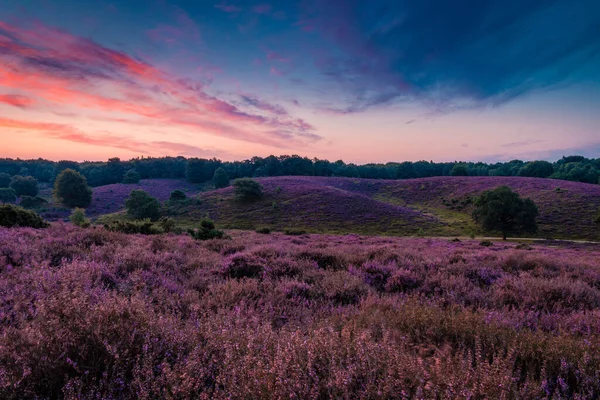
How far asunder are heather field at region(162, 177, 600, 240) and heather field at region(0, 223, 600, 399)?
39.7m

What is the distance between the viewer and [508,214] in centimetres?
4278

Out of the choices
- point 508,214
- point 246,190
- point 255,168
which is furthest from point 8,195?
point 508,214

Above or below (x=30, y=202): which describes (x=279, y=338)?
above

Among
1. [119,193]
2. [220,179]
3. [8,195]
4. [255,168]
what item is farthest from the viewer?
[255,168]

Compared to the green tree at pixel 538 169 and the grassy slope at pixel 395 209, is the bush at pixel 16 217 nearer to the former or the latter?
the grassy slope at pixel 395 209

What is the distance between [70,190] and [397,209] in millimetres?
73480

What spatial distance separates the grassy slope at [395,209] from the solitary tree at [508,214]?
Result: 4.29m

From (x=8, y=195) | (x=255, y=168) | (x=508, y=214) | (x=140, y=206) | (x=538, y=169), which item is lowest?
(x=8, y=195)

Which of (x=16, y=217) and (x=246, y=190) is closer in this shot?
(x=16, y=217)

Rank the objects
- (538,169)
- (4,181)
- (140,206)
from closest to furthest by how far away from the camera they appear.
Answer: (140,206) < (4,181) < (538,169)

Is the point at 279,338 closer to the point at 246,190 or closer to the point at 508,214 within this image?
the point at 508,214

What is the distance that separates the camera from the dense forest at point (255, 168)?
345 feet

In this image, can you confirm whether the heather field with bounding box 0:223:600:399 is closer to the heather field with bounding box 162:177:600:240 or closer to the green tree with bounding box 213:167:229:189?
the heather field with bounding box 162:177:600:240

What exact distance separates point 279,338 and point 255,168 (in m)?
119
